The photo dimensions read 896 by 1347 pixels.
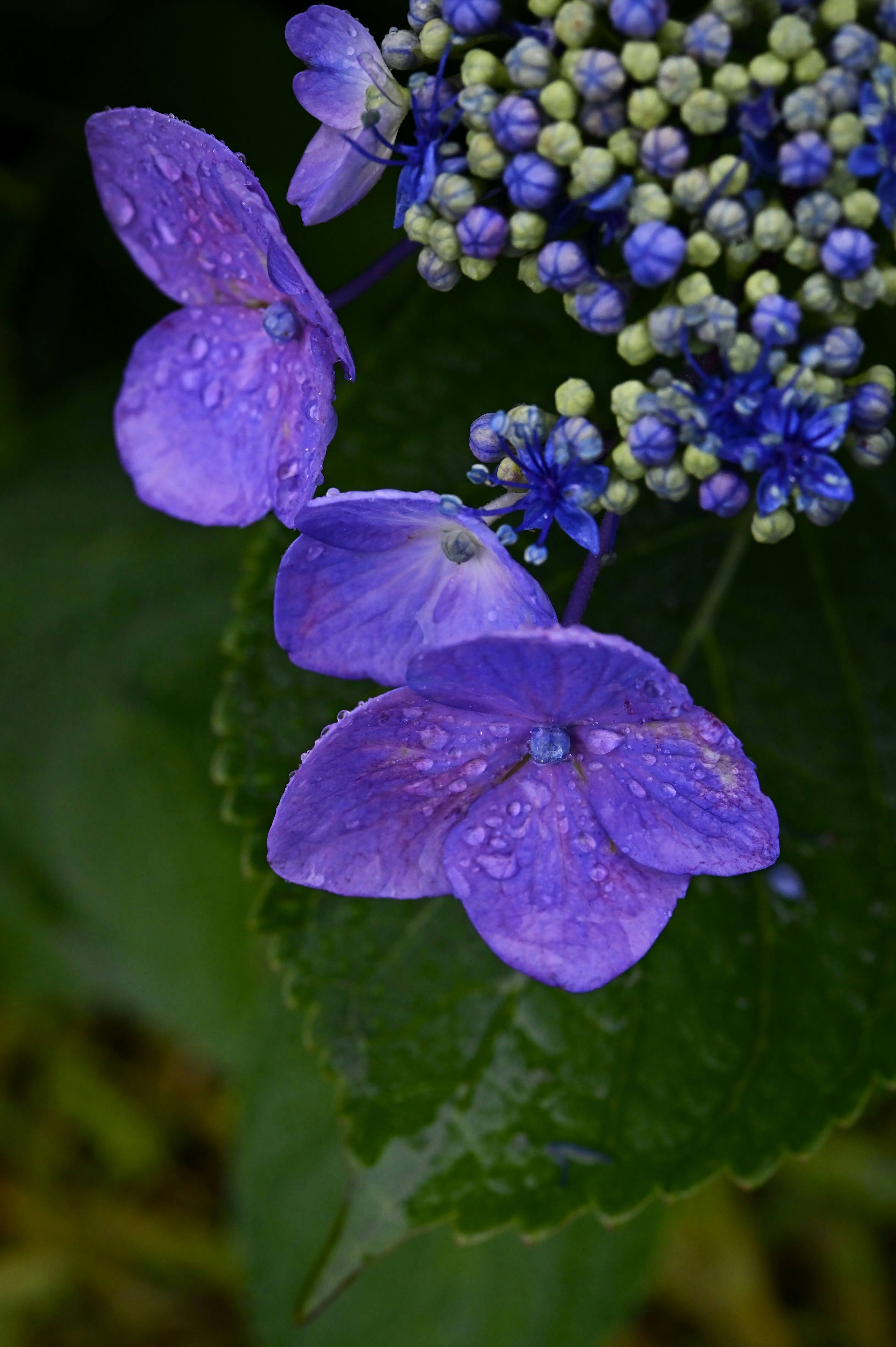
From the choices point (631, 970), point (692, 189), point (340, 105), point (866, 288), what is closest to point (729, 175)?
point (692, 189)

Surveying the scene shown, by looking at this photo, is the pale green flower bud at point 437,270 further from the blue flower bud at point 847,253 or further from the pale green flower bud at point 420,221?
the blue flower bud at point 847,253

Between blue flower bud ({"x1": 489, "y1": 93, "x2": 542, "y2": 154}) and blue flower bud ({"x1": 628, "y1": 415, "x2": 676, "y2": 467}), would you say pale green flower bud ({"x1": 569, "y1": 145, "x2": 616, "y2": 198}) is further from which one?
blue flower bud ({"x1": 628, "y1": 415, "x2": 676, "y2": 467})

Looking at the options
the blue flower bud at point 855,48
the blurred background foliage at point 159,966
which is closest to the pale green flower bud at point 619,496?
the blue flower bud at point 855,48

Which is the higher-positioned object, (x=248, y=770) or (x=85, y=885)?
(x=248, y=770)

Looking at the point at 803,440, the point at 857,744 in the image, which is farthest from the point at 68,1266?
the point at 803,440

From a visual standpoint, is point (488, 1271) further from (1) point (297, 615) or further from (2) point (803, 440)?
(2) point (803, 440)

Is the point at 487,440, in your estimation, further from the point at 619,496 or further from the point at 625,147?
the point at 625,147
